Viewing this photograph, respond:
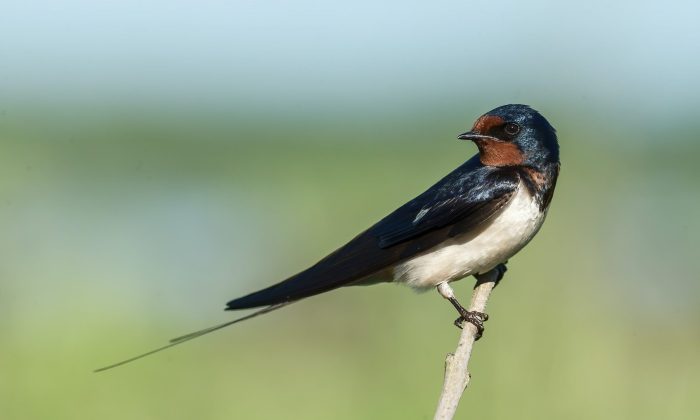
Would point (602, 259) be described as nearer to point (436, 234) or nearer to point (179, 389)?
point (179, 389)

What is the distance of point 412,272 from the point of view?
3.83 m

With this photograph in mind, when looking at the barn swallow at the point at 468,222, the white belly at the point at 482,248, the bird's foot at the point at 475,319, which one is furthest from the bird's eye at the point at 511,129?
the bird's foot at the point at 475,319

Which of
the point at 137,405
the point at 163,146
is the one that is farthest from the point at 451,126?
the point at 137,405

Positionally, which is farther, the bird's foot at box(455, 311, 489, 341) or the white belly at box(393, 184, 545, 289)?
the white belly at box(393, 184, 545, 289)

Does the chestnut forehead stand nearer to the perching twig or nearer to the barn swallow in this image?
the barn swallow

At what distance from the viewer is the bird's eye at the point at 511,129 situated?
12.2 feet

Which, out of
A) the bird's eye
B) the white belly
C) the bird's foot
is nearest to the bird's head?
the bird's eye

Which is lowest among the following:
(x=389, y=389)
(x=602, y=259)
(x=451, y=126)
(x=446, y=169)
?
(x=389, y=389)

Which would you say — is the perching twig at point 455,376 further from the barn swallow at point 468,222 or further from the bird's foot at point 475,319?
the barn swallow at point 468,222

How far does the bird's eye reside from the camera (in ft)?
12.2

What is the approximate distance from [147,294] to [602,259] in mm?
2398

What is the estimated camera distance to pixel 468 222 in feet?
12.3

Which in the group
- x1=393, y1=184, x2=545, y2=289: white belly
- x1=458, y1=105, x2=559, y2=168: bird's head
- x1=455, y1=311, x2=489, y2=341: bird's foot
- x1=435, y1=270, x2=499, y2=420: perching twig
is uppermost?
x1=458, y1=105, x2=559, y2=168: bird's head

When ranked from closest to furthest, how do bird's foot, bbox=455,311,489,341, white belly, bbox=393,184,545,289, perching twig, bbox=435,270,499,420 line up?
perching twig, bbox=435,270,499,420 < bird's foot, bbox=455,311,489,341 < white belly, bbox=393,184,545,289
